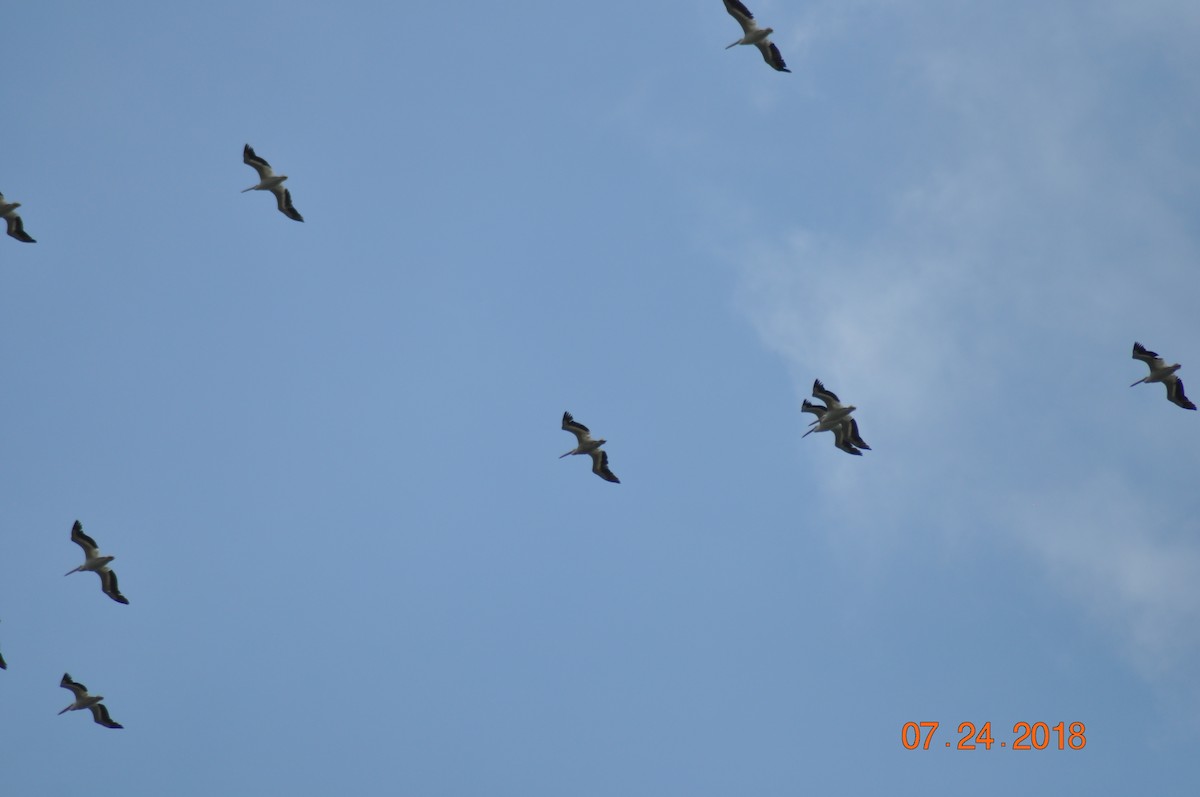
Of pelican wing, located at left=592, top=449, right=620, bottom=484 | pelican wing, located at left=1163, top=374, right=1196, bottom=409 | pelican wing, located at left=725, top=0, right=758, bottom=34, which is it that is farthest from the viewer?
pelican wing, located at left=592, top=449, right=620, bottom=484

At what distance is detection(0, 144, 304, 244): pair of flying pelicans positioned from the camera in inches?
1917

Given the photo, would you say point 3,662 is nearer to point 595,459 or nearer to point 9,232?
point 9,232

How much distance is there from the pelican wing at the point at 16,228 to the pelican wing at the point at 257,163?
25.4 feet

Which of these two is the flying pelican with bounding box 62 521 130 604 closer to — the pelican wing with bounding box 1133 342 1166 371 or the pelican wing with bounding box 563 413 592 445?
the pelican wing with bounding box 563 413 592 445

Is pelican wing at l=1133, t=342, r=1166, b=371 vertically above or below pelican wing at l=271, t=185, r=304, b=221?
above

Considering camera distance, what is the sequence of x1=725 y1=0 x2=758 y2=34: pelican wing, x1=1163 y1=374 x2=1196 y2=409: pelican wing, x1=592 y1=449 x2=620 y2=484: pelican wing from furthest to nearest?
x1=592 y1=449 x2=620 y2=484: pelican wing < x1=1163 y1=374 x2=1196 y2=409: pelican wing < x1=725 y1=0 x2=758 y2=34: pelican wing

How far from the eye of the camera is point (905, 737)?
45500 mm

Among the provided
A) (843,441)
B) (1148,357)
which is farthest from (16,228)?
(1148,357)

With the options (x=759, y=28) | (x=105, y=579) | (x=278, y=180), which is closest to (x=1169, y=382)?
(x=759, y=28)

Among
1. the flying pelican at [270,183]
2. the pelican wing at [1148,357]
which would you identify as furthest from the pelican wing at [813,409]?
the flying pelican at [270,183]

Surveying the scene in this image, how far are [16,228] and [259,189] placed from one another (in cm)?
822

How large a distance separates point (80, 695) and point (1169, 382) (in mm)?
37229

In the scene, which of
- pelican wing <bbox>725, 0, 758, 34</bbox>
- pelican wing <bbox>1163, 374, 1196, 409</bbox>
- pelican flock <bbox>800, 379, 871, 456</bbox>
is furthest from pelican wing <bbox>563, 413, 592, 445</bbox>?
pelican wing <bbox>1163, 374, 1196, 409</bbox>

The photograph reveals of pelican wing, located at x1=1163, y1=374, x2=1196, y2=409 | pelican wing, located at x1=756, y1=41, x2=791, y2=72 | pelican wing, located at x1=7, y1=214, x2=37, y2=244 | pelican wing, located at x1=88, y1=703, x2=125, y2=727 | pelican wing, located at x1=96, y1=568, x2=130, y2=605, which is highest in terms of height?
pelican wing, located at x1=756, y1=41, x2=791, y2=72
